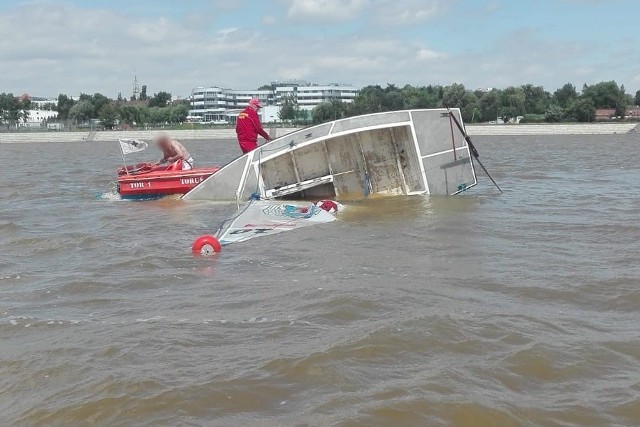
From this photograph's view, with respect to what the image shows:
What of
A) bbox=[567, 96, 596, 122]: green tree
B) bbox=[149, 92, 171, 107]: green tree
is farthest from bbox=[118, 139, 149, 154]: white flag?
bbox=[149, 92, 171, 107]: green tree

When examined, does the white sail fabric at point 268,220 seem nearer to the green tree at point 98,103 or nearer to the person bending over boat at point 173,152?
the person bending over boat at point 173,152

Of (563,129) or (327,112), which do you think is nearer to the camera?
(563,129)

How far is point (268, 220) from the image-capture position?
11.6 meters

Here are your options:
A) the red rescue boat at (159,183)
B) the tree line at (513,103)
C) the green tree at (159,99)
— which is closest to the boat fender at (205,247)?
the red rescue boat at (159,183)

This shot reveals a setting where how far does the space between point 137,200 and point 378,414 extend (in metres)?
12.8

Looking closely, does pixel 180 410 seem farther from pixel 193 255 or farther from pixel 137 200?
pixel 137 200

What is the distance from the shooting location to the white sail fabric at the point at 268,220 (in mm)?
10492

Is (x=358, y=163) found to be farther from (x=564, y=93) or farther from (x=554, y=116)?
(x=564, y=93)

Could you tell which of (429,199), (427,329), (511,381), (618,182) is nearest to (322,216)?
(429,199)

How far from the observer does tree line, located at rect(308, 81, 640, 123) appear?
283 feet

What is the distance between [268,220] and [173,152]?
617cm

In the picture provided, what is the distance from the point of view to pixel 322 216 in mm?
12195

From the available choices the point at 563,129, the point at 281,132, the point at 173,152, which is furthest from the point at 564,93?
the point at 173,152

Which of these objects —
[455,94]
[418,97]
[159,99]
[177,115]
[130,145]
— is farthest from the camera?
[159,99]
